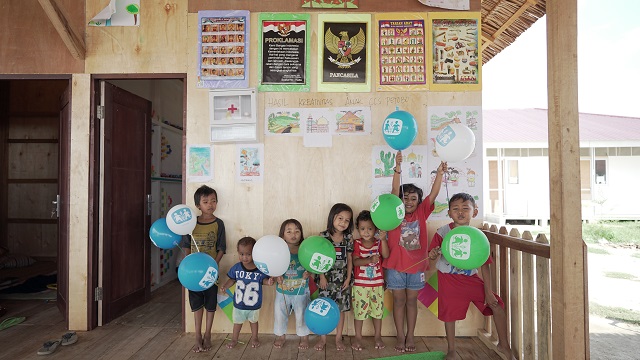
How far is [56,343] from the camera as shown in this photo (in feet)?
9.84

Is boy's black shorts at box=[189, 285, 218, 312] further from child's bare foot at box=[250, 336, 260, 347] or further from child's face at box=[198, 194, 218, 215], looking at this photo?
child's face at box=[198, 194, 218, 215]

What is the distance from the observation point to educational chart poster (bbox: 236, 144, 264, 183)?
11.1ft

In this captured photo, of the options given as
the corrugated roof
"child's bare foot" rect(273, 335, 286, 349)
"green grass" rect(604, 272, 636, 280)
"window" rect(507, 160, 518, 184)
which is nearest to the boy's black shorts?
"child's bare foot" rect(273, 335, 286, 349)

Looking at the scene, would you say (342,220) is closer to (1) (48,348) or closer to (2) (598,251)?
(1) (48,348)

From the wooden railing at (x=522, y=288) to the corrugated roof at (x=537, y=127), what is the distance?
763cm

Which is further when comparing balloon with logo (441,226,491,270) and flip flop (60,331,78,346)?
flip flop (60,331,78,346)

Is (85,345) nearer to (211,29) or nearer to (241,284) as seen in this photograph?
(241,284)

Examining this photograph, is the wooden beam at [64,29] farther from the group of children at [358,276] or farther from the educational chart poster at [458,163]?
the educational chart poster at [458,163]

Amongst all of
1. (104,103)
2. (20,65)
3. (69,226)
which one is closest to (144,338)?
(69,226)

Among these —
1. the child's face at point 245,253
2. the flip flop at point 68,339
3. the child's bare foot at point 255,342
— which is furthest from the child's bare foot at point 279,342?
the flip flop at point 68,339

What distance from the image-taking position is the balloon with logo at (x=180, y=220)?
302cm

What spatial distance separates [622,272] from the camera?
18.7 feet

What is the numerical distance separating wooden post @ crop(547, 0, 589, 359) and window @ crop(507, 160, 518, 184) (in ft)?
31.4

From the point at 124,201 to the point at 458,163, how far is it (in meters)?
3.22
